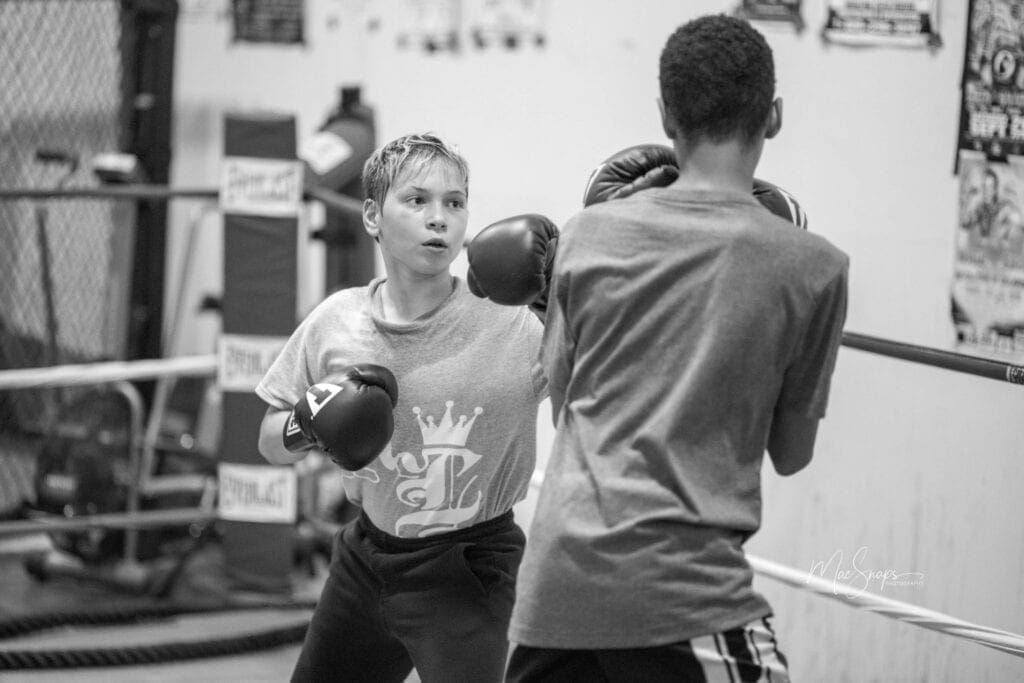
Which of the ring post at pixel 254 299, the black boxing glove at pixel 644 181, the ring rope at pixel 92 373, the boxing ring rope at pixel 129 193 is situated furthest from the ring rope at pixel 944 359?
the ring rope at pixel 92 373

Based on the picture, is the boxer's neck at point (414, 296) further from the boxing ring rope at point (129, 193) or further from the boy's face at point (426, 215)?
the boxing ring rope at point (129, 193)

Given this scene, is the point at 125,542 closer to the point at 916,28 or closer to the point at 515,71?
the point at 515,71

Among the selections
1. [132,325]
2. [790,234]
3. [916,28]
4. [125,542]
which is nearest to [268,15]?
[132,325]

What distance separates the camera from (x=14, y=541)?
3.95 meters

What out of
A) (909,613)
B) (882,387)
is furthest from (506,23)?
(909,613)

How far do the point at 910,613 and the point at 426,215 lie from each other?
0.92 m

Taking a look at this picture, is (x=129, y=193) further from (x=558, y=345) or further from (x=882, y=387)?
(x=558, y=345)

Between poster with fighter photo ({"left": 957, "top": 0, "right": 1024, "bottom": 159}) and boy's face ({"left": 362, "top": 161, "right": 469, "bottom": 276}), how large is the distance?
1.14 m

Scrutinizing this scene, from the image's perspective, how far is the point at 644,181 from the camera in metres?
1.49

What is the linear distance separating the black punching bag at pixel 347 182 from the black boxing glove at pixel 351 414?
6.31ft

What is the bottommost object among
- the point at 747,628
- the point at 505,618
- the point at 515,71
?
the point at 505,618

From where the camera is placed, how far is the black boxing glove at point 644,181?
1.48 metres

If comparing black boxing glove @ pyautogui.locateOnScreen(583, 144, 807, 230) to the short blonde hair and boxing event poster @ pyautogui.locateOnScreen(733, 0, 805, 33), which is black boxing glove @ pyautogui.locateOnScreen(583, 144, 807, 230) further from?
boxing event poster @ pyautogui.locateOnScreen(733, 0, 805, 33)

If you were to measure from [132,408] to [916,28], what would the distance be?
2.26 metres
